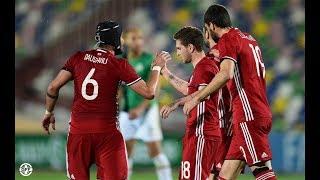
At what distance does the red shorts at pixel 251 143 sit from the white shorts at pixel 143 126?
146 inches

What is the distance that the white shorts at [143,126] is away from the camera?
10.3m

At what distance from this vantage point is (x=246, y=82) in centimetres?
663

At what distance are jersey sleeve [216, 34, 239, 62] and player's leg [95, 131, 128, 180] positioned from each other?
1.13 meters

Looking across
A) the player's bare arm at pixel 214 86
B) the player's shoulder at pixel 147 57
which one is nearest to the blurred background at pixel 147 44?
the player's shoulder at pixel 147 57

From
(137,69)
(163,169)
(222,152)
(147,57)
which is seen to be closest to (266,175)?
(222,152)

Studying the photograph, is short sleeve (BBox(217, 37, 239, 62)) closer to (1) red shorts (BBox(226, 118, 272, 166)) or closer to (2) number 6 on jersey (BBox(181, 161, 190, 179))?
(1) red shorts (BBox(226, 118, 272, 166))

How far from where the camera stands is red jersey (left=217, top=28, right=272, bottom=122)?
21.7 feet

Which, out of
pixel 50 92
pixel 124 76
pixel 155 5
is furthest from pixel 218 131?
pixel 155 5

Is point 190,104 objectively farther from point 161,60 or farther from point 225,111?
point 225,111

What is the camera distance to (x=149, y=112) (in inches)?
418

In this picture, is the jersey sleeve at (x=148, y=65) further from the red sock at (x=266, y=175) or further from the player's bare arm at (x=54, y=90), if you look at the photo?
the red sock at (x=266, y=175)

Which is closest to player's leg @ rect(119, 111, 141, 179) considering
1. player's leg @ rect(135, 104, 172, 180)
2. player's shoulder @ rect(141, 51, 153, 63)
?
player's leg @ rect(135, 104, 172, 180)

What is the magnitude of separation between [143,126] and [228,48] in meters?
4.20
